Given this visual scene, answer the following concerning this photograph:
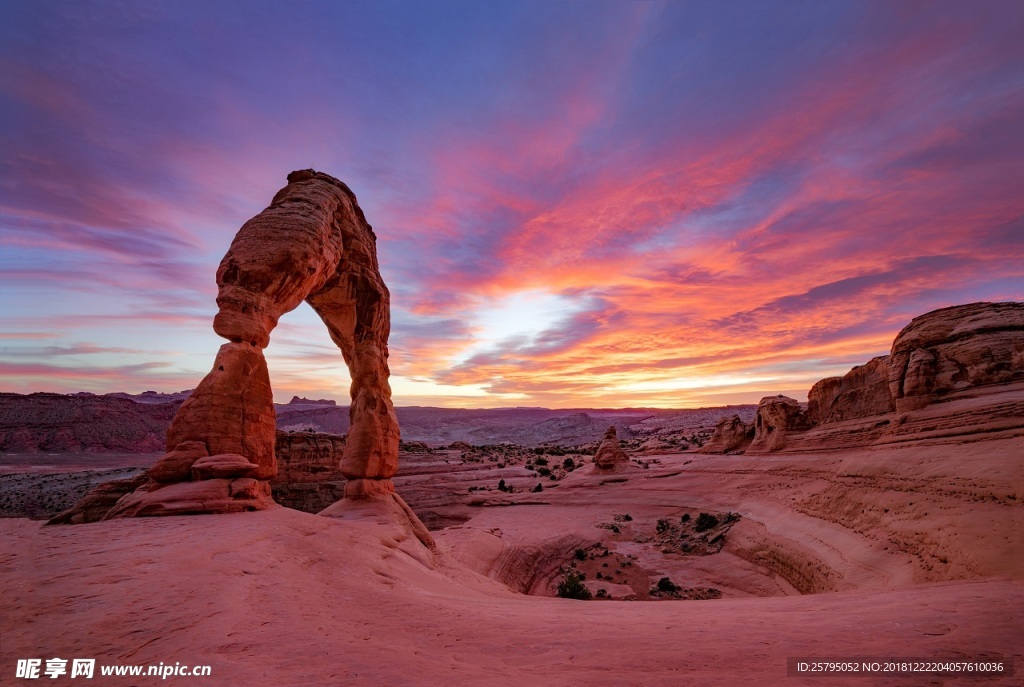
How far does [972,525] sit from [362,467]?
17.6 meters

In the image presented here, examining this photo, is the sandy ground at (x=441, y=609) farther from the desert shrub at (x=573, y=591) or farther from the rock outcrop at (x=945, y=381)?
the desert shrub at (x=573, y=591)

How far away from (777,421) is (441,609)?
28091mm

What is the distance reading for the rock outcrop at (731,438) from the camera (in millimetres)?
32594

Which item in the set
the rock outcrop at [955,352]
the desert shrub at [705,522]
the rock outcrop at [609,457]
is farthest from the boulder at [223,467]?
the rock outcrop at [609,457]

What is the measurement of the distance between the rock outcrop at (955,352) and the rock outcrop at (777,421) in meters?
7.97

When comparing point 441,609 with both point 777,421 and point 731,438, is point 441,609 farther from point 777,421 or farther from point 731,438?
point 731,438

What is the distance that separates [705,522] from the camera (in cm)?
2353

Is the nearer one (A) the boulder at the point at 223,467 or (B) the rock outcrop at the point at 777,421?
(A) the boulder at the point at 223,467

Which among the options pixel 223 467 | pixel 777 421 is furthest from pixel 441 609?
pixel 777 421

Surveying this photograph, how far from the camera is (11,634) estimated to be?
3.67m

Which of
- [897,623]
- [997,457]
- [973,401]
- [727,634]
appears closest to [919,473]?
[997,457]

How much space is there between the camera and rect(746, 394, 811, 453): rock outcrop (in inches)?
1043

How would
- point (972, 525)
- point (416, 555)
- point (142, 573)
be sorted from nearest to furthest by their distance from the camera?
point (142, 573) < point (972, 525) < point (416, 555)

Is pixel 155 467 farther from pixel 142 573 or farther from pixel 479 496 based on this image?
pixel 479 496
